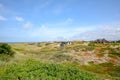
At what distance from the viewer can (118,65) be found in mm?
67750

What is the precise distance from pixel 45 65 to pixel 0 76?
3.57 m

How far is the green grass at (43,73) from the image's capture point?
48.1 feet

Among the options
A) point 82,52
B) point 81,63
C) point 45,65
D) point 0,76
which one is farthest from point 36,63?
point 82,52

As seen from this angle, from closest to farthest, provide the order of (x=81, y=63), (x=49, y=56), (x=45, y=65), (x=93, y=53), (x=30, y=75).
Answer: (x=30, y=75) < (x=45, y=65) < (x=81, y=63) < (x=49, y=56) < (x=93, y=53)

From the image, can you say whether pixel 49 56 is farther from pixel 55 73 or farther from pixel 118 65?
pixel 55 73

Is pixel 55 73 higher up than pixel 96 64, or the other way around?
pixel 55 73

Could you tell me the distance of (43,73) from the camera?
14820mm

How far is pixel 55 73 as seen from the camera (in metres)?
15.0

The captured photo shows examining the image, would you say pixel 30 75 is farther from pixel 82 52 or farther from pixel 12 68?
pixel 82 52

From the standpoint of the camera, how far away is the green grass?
577 inches

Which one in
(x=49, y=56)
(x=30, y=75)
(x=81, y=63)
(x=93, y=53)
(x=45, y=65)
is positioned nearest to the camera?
(x=30, y=75)

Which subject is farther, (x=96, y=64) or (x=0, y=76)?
(x=96, y=64)

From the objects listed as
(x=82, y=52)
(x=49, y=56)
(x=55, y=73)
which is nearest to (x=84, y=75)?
(x=55, y=73)

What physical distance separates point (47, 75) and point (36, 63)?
6.46 ft
